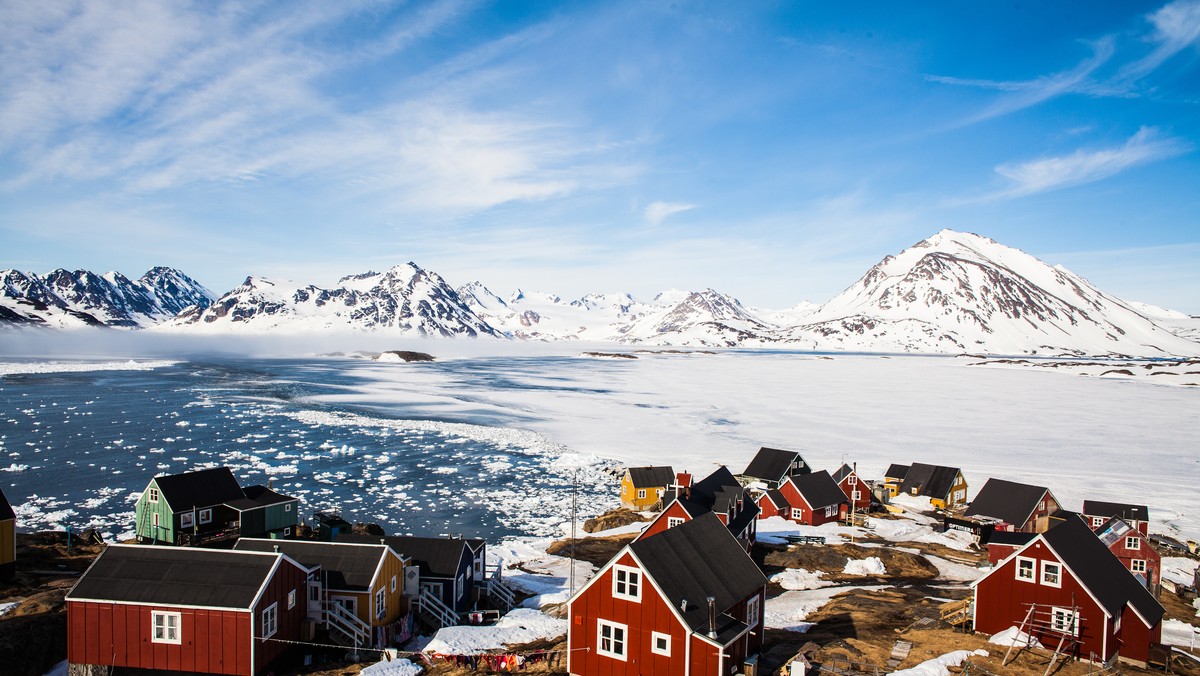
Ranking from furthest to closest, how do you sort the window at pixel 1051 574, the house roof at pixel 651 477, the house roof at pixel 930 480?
the house roof at pixel 930 480 < the house roof at pixel 651 477 < the window at pixel 1051 574

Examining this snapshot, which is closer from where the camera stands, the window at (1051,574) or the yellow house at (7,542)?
the window at (1051,574)

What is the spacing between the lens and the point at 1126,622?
2433 cm

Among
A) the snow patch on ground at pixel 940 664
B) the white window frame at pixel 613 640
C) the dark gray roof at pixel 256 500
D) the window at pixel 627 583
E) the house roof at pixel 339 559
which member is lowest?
the snow patch on ground at pixel 940 664

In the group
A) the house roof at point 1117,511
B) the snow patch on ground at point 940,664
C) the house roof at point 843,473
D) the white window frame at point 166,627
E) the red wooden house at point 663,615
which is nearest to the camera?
the snow patch on ground at point 940,664

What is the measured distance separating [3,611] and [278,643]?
11183 millimetres

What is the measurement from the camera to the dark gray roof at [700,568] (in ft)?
71.3

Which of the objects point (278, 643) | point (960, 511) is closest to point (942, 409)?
point (960, 511)

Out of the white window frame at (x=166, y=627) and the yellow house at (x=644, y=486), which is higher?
the white window frame at (x=166, y=627)

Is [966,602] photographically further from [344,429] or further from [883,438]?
[344,429]

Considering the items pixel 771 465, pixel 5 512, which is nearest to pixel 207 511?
pixel 5 512

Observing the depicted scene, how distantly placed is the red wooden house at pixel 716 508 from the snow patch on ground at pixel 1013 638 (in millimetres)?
13681

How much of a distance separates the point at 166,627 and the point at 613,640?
14.8m

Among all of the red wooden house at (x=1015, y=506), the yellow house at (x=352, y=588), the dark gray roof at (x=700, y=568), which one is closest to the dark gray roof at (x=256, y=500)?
the yellow house at (x=352, y=588)

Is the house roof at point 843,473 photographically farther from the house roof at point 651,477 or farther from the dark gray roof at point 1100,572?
the dark gray roof at point 1100,572
